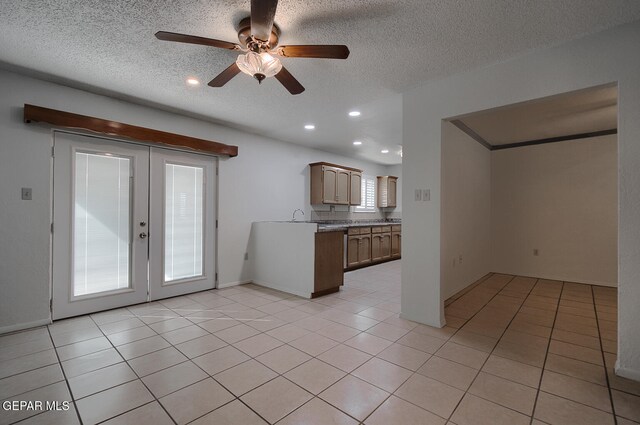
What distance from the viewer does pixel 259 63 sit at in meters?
2.07

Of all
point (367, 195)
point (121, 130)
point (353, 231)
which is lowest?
point (353, 231)

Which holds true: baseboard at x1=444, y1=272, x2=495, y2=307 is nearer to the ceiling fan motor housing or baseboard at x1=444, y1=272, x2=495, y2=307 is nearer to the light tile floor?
the light tile floor

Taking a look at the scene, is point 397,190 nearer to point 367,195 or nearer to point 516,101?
point 367,195

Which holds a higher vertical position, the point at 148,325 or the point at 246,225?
the point at 246,225

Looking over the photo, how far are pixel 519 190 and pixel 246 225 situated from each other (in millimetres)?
5039

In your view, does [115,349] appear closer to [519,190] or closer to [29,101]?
[29,101]

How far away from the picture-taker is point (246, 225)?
4922mm

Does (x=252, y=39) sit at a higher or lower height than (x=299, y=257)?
higher

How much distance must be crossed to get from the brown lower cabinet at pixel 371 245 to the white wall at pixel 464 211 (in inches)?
85.1

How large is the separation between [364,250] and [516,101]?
4185 mm

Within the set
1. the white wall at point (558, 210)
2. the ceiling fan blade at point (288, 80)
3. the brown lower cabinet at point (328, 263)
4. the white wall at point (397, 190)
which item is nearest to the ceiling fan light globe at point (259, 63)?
the ceiling fan blade at point (288, 80)

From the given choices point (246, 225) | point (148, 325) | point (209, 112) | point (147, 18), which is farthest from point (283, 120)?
point (148, 325)

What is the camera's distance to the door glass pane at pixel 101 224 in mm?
3271

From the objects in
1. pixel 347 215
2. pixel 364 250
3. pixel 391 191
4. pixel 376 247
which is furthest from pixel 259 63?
pixel 391 191
